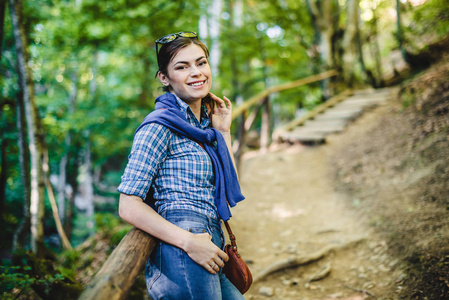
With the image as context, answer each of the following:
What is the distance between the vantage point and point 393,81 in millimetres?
8664

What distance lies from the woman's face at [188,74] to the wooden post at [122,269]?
33.4 inches

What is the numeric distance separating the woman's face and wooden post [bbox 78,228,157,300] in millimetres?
850

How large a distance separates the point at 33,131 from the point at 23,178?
0.96 meters

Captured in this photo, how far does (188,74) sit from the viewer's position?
1.61 m

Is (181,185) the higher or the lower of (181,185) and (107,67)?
the lower

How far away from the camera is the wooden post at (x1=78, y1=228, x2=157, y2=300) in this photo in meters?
0.96

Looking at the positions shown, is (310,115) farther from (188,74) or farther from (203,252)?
(203,252)

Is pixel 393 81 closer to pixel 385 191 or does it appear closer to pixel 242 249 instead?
pixel 385 191

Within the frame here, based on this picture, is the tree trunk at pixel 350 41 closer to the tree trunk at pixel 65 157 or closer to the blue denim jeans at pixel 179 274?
the blue denim jeans at pixel 179 274

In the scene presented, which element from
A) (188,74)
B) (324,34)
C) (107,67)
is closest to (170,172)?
(188,74)

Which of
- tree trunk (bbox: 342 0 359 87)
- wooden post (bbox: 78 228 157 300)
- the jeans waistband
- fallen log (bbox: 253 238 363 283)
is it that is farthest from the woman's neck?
tree trunk (bbox: 342 0 359 87)

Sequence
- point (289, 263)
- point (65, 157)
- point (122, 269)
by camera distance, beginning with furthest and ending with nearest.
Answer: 1. point (65, 157)
2. point (289, 263)
3. point (122, 269)

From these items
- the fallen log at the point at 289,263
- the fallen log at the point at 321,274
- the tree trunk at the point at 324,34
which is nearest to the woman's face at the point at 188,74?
the fallen log at the point at 289,263

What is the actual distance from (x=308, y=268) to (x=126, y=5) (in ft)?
23.5
